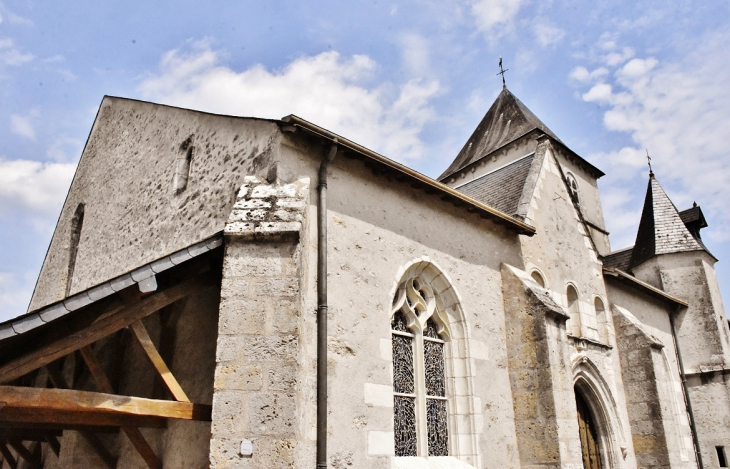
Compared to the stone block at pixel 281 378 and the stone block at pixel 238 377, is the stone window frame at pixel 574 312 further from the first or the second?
the stone block at pixel 238 377

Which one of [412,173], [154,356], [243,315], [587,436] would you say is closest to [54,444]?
[154,356]

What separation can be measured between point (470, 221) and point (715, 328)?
9.30 metres

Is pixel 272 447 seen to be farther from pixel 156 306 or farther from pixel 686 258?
pixel 686 258

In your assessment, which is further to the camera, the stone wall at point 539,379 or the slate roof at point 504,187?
the slate roof at point 504,187

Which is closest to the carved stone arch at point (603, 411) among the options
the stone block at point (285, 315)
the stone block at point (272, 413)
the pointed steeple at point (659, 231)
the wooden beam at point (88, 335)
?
the pointed steeple at point (659, 231)

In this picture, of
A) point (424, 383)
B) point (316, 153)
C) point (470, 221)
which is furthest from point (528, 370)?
point (316, 153)

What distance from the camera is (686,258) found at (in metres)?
15.1

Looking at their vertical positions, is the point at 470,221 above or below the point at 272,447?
above

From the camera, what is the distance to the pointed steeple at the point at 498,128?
723 inches

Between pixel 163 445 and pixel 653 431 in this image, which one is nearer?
pixel 163 445

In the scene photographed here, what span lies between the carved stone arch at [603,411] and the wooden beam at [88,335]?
299 inches

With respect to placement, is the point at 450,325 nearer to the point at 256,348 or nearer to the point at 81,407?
the point at 256,348

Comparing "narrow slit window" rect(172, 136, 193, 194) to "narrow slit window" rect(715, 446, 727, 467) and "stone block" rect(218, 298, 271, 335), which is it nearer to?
"stone block" rect(218, 298, 271, 335)

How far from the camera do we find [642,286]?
42.2 ft
